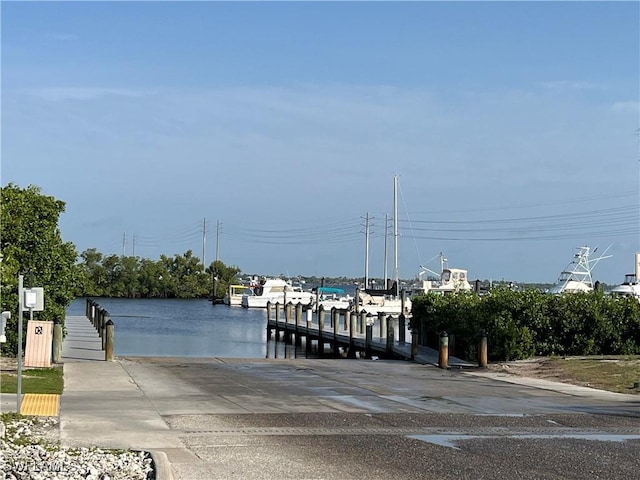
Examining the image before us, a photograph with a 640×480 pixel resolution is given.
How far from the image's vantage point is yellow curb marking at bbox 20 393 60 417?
15934 millimetres

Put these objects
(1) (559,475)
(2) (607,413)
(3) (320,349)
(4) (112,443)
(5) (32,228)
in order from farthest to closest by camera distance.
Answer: (3) (320,349) → (5) (32,228) → (2) (607,413) → (4) (112,443) → (1) (559,475)

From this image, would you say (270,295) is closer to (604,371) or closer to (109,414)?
(604,371)

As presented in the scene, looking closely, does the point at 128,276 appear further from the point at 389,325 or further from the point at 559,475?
the point at 559,475

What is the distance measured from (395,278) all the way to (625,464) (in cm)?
7625

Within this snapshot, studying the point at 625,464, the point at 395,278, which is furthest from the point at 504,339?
the point at 395,278

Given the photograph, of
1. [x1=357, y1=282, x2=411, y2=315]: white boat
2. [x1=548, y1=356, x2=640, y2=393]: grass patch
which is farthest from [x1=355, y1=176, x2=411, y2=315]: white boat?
[x1=548, y1=356, x2=640, y2=393]: grass patch

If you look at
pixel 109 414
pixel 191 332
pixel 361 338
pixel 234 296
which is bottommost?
pixel 191 332

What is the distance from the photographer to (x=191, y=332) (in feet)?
218

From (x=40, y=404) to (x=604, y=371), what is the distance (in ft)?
52.5

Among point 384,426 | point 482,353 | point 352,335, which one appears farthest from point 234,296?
point 384,426

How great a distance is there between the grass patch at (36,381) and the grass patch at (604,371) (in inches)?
505

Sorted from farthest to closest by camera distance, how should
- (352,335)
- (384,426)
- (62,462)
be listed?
(352,335)
(384,426)
(62,462)

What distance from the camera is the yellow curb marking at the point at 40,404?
15.9m

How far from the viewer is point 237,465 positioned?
11.7 meters
